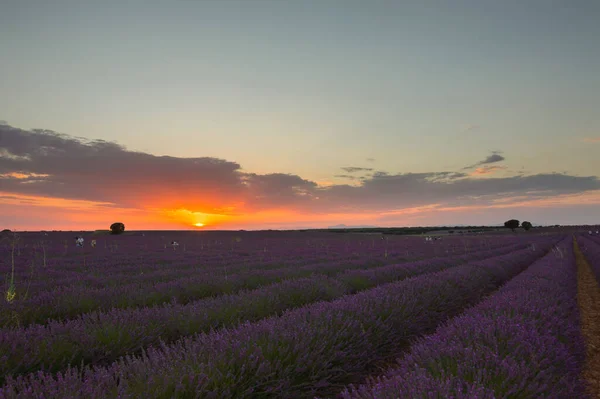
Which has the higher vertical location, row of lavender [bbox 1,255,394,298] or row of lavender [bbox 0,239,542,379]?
row of lavender [bbox 0,239,542,379]

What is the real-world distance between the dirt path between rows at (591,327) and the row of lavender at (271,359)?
1988 mm

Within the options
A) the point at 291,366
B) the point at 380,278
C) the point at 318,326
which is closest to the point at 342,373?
the point at 318,326

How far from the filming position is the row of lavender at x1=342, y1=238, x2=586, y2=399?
85.9 inches

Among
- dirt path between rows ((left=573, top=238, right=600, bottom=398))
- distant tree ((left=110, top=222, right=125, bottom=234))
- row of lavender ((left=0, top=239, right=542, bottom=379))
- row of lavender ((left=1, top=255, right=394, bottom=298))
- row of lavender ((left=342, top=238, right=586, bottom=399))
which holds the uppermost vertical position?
distant tree ((left=110, top=222, right=125, bottom=234))

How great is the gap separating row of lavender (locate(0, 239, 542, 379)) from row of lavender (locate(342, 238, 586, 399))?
2189 mm

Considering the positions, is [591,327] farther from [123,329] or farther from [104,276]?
[104,276]

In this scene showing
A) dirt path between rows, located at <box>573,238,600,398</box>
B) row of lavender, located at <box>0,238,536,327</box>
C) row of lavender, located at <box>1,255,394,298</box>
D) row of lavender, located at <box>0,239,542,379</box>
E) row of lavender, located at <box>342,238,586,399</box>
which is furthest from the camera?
row of lavender, located at <box>1,255,394,298</box>

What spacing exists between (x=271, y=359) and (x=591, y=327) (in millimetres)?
6635

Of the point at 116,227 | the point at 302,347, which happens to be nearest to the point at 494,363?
the point at 302,347

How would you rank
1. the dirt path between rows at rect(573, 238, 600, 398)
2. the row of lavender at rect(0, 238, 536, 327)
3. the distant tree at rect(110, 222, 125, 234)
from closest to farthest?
the dirt path between rows at rect(573, 238, 600, 398) → the row of lavender at rect(0, 238, 536, 327) → the distant tree at rect(110, 222, 125, 234)

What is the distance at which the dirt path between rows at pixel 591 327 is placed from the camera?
421cm

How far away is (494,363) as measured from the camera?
266 centimetres

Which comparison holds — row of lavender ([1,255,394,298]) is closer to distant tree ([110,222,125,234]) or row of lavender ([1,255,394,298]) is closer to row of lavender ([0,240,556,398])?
row of lavender ([0,240,556,398])

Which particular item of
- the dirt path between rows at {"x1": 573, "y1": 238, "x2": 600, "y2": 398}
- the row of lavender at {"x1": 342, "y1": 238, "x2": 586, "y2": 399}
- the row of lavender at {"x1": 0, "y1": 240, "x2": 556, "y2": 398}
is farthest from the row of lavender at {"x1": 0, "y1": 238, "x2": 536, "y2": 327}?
the row of lavender at {"x1": 342, "y1": 238, "x2": 586, "y2": 399}
